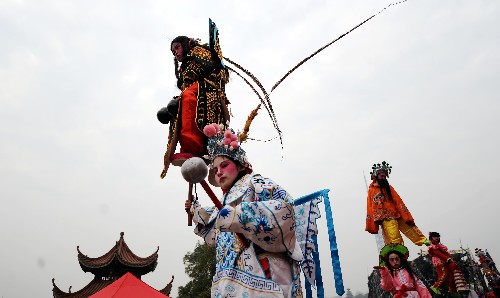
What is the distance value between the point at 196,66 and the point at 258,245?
2.15 meters

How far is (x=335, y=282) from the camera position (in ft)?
9.19

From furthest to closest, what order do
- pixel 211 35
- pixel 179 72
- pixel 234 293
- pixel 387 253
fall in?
pixel 387 253 < pixel 179 72 < pixel 211 35 < pixel 234 293

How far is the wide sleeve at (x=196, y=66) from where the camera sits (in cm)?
373

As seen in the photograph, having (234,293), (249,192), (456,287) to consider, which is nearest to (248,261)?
(234,293)

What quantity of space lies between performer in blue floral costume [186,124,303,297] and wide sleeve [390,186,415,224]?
3.66 m

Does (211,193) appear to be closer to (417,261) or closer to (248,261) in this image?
(248,261)

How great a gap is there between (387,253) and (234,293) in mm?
3540

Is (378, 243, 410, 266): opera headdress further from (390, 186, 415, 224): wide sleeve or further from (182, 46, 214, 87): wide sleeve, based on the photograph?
(182, 46, 214, 87): wide sleeve

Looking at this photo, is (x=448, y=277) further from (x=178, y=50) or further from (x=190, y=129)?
(x=178, y=50)

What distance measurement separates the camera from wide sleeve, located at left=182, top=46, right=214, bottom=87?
3.73 metres

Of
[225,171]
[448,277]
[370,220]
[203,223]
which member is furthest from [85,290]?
[225,171]

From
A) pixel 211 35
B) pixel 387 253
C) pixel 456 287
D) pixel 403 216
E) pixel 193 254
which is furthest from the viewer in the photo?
pixel 193 254

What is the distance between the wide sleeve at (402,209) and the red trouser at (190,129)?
12.7 ft

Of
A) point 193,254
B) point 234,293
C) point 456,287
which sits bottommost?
point 234,293
